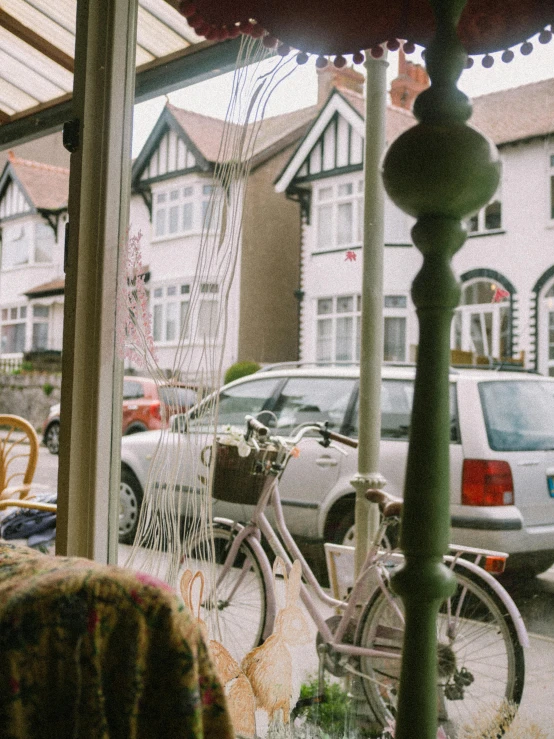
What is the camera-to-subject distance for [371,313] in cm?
181

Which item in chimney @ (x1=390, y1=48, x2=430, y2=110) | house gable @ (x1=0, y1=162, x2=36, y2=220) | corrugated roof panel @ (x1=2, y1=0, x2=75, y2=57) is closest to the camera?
chimney @ (x1=390, y1=48, x2=430, y2=110)

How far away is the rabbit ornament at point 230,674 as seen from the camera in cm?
173

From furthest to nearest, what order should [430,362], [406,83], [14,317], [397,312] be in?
[14,317]
[397,312]
[406,83]
[430,362]

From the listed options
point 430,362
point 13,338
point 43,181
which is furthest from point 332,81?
point 13,338

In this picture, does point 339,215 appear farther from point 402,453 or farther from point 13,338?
point 13,338

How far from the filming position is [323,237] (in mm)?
1900

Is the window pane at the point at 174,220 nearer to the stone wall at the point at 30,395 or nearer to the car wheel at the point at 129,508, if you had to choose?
the car wheel at the point at 129,508

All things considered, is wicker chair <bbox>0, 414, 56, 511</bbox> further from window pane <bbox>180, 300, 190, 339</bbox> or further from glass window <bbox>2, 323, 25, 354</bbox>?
window pane <bbox>180, 300, 190, 339</bbox>

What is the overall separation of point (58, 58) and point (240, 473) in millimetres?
1573

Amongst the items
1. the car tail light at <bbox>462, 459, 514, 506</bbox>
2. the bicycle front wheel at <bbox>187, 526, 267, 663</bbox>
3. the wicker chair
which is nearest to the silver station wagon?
the car tail light at <bbox>462, 459, 514, 506</bbox>

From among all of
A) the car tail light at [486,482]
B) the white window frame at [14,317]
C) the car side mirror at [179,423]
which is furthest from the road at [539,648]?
the white window frame at [14,317]

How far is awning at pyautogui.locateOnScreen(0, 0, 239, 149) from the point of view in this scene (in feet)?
6.36

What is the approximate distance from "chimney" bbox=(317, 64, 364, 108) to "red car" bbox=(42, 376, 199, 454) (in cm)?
87

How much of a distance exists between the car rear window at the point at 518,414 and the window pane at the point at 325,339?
0.44 metres
